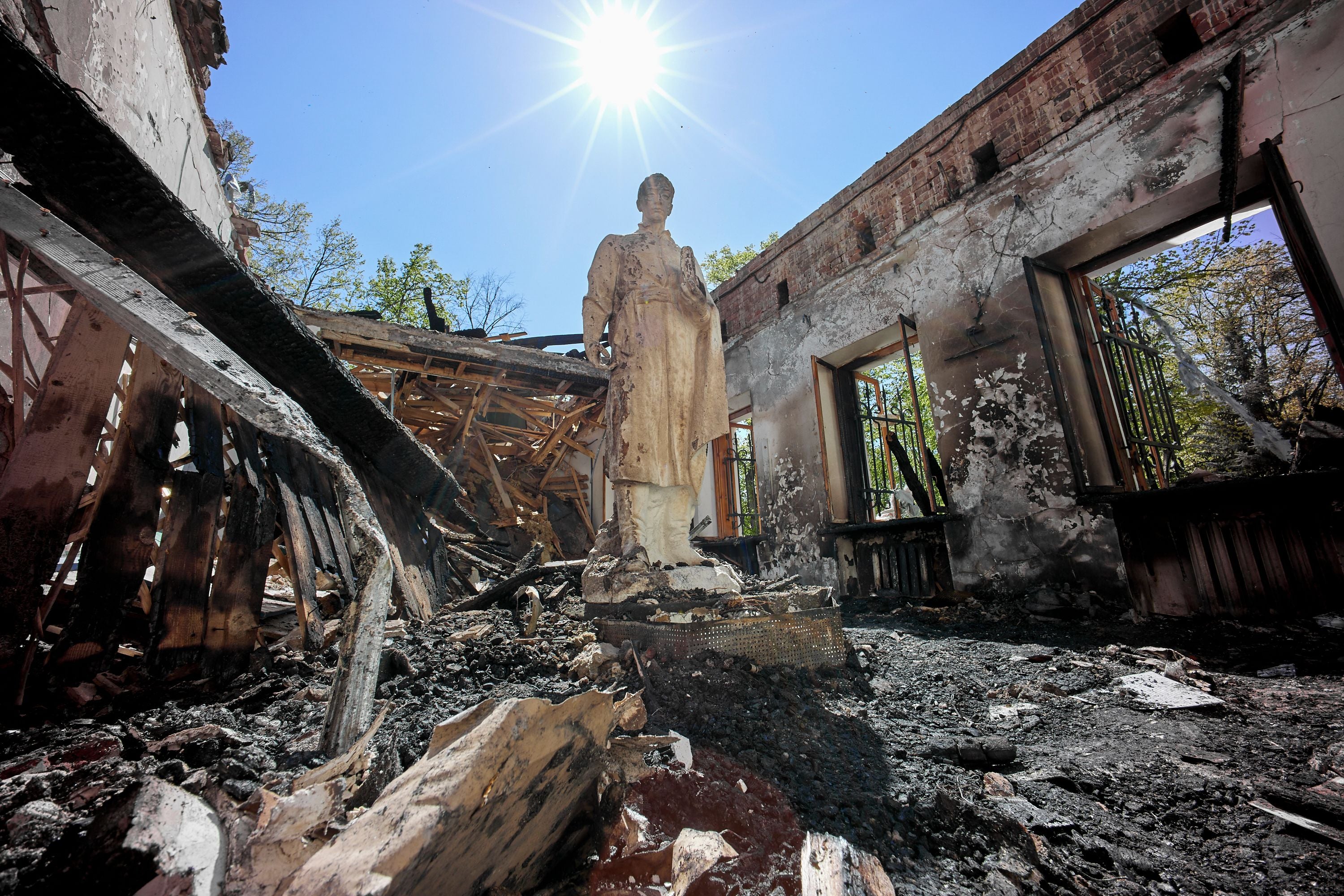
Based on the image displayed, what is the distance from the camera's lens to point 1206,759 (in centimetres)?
181

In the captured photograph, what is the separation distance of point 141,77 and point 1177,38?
32.0 ft

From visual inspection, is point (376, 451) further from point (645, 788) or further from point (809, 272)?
point (809, 272)

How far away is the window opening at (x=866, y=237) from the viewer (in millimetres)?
7801

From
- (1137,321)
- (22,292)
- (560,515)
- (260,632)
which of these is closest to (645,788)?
(260,632)

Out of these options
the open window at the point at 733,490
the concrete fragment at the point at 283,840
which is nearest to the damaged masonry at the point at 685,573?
the concrete fragment at the point at 283,840

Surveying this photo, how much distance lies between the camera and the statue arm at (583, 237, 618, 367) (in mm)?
4062

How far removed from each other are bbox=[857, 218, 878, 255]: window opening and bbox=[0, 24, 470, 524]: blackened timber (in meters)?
7.32

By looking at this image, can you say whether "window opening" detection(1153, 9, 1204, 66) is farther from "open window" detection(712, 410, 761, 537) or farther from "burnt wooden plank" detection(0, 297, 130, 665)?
"burnt wooden plank" detection(0, 297, 130, 665)

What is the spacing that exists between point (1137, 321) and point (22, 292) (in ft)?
30.4

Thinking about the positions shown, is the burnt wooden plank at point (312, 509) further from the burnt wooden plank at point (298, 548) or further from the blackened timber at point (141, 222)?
the blackened timber at point (141, 222)

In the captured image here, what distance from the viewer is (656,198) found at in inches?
165

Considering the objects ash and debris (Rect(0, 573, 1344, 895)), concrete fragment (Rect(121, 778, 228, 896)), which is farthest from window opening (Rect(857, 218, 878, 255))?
concrete fragment (Rect(121, 778, 228, 896))

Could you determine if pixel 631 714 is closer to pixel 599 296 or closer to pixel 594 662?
pixel 594 662

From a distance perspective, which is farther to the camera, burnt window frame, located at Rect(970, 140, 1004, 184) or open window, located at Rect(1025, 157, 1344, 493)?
burnt window frame, located at Rect(970, 140, 1004, 184)
